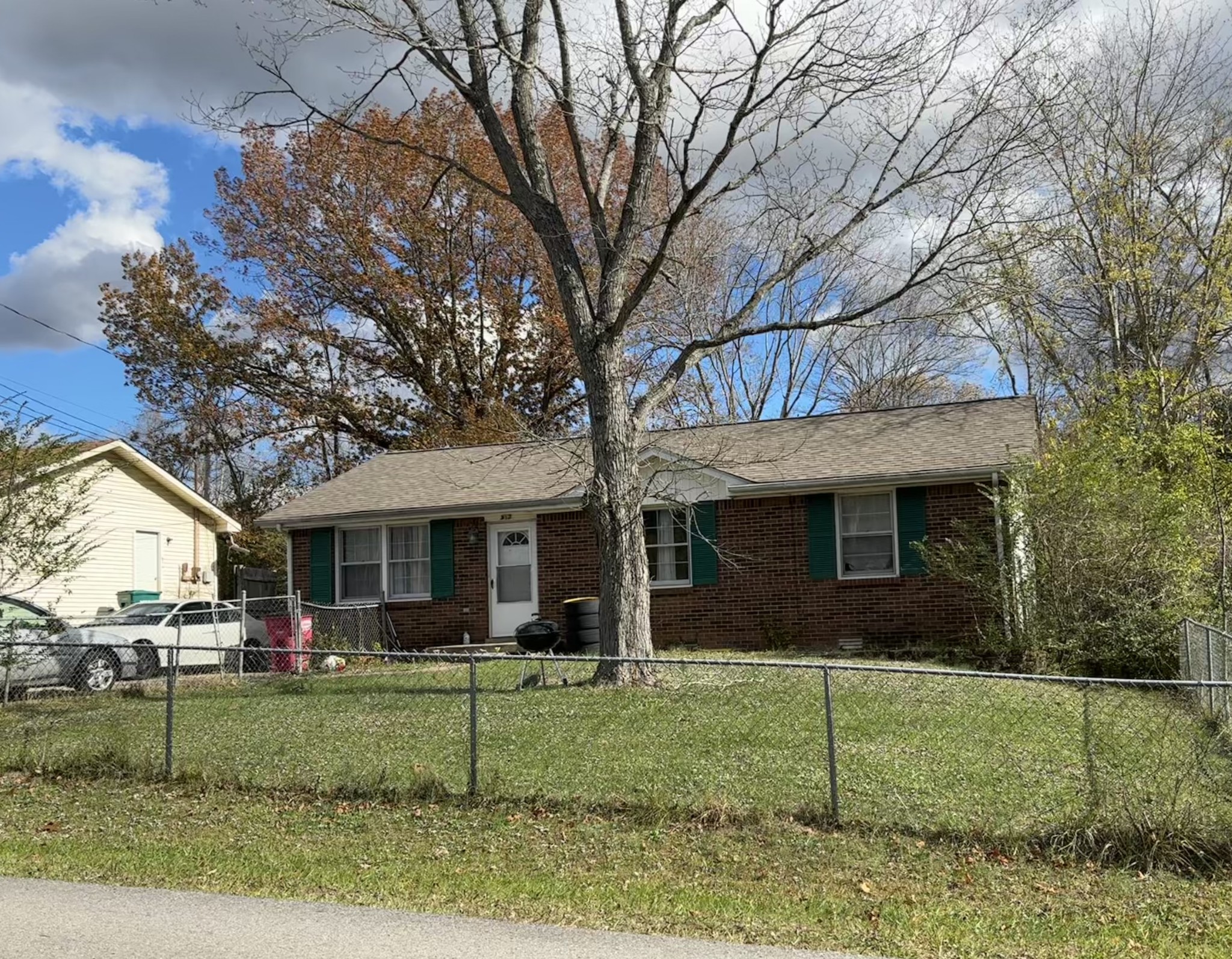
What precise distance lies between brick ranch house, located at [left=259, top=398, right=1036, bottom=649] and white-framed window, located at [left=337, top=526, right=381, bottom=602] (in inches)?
1.2

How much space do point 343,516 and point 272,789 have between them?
1114 cm

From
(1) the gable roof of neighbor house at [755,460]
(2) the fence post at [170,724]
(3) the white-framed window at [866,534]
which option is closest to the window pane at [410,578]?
(1) the gable roof of neighbor house at [755,460]

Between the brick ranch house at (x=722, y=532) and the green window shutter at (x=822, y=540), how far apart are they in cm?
2

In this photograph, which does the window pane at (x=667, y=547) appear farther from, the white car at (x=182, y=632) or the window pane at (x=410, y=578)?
the white car at (x=182, y=632)

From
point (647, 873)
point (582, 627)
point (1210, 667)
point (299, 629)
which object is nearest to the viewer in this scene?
point (647, 873)

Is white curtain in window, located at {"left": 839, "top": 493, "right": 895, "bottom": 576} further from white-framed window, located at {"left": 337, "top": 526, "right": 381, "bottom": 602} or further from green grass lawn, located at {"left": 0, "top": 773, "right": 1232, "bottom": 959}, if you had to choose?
green grass lawn, located at {"left": 0, "top": 773, "right": 1232, "bottom": 959}

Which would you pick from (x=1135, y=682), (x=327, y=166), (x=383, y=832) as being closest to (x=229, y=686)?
(x=383, y=832)

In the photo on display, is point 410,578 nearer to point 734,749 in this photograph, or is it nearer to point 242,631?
point 242,631

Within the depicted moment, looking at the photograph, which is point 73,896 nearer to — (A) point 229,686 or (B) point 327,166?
(A) point 229,686

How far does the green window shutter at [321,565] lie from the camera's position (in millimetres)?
19688

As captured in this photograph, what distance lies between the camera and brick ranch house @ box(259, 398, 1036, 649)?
54.4 feet

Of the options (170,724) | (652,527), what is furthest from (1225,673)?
(652,527)

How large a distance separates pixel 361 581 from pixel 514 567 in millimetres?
2964

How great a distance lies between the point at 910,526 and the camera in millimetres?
16656
